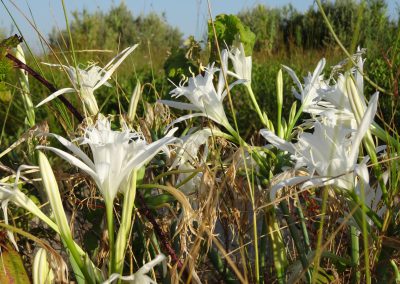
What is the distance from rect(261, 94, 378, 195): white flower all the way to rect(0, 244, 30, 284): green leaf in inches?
11.3

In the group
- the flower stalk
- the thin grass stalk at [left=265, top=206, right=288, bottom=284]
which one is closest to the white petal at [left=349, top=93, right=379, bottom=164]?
the thin grass stalk at [left=265, top=206, right=288, bottom=284]

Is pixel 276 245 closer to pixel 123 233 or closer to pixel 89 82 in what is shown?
pixel 123 233

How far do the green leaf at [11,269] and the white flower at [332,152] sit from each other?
29 centimetres

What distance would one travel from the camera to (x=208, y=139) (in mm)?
911

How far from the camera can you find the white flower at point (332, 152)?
0.64 metres

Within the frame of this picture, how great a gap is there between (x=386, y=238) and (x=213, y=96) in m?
0.32

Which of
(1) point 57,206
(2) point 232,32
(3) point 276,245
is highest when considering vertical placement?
(2) point 232,32

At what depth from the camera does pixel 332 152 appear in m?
0.64

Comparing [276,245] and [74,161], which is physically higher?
[74,161]

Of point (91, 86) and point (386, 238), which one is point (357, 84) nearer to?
point (386, 238)

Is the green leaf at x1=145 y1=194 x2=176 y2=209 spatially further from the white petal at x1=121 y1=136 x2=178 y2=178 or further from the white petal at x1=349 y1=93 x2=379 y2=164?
the white petal at x1=349 y1=93 x2=379 y2=164

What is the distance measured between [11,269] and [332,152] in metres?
0.36

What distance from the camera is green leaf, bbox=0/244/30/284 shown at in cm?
70

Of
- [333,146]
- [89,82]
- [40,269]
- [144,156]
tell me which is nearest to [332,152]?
[333,146]
